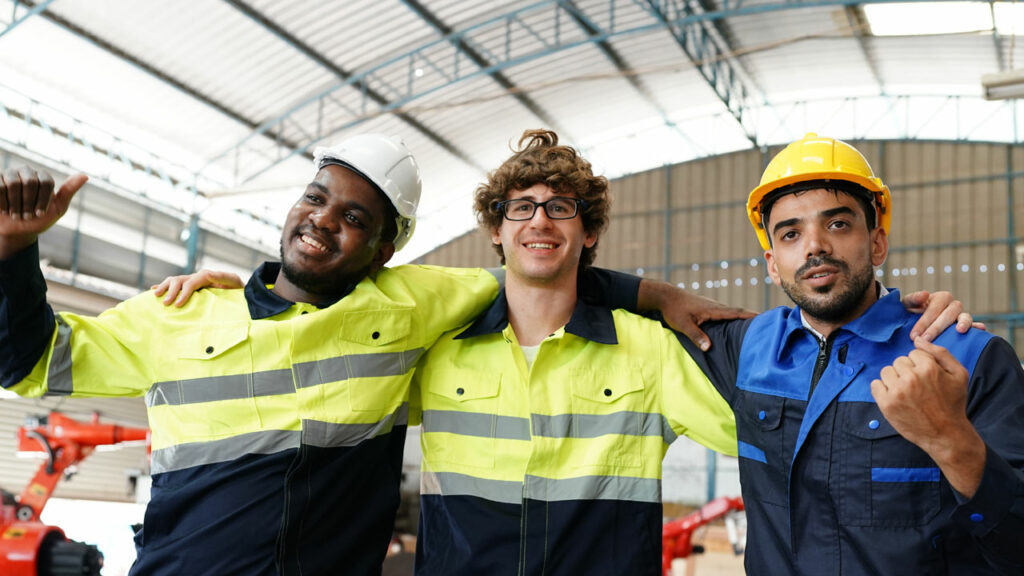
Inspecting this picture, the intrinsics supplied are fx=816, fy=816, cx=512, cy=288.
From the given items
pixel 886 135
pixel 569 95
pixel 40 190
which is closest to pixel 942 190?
pixel 886 135

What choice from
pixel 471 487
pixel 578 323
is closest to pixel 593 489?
pixel 471 487

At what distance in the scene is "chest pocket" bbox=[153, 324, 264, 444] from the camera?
322 cm

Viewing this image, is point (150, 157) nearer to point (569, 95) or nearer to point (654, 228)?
point (569, 95)

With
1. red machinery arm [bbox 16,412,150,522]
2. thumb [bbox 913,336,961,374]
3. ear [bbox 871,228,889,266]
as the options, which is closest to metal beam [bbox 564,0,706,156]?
red machinery arm [bbox 16,412,150,522]

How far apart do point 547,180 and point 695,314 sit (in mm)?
911

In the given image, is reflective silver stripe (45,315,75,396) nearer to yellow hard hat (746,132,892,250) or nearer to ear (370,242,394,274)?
ear (370,242,394,274)

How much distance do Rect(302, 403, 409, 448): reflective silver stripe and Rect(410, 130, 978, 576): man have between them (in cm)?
29

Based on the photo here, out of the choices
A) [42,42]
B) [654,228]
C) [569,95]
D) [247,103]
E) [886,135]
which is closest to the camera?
[42,42]

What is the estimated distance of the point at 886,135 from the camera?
79.9 ft

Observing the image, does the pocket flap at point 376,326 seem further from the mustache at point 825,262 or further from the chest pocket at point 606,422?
the mustache at point 825,262

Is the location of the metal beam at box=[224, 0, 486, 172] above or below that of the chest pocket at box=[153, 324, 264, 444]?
above

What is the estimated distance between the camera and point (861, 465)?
8.92 feet

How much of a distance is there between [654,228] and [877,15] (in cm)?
983

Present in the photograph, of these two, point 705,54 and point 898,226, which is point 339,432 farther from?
point 898,226
